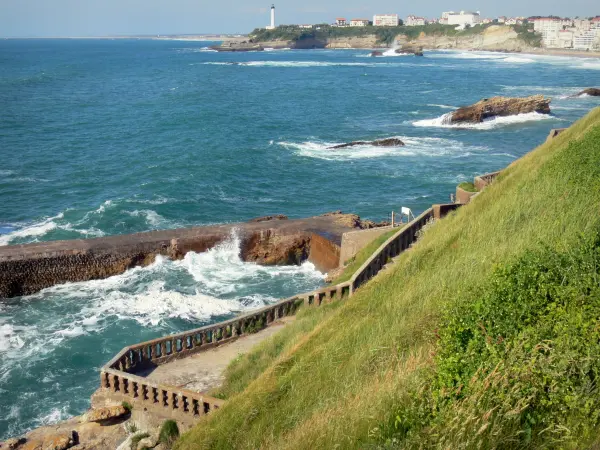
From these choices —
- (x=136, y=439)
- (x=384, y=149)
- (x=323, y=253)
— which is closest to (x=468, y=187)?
(x=323, y=253)

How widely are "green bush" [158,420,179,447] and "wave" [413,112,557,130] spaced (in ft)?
165

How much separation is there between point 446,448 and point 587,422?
1.64m

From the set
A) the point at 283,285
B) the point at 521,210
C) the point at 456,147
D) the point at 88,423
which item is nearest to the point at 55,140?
the point at 456,147

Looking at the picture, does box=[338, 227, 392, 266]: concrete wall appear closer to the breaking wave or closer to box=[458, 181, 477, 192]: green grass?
the breaking wave

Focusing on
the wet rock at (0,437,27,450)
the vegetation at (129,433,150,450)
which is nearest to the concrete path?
the vegetation at (129,433,150,450)

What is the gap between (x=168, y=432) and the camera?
1390 centimetres

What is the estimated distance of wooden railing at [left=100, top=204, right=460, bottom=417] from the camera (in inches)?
560

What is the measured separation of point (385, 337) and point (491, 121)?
2237 inches

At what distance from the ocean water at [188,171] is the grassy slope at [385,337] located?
9572 millimetres

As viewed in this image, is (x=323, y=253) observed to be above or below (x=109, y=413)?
above

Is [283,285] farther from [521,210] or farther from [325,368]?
[325,368]

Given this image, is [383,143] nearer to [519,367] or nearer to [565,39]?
[519,367]

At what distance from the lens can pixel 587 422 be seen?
734cm

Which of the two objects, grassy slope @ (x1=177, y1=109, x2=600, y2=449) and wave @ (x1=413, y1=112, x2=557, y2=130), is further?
wave @ (x1=413, y1=112, x2=557, y2=130)
